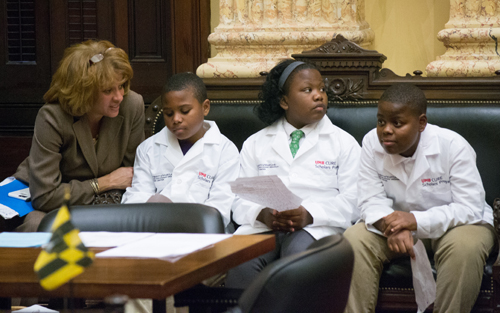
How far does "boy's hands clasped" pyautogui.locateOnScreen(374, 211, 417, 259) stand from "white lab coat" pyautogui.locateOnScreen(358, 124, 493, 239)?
3 centimetres

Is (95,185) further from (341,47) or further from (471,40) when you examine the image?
(471,40)

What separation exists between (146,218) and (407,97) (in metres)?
1.20

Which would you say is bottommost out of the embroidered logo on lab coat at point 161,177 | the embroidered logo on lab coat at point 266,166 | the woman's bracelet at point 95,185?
the woman's bracelet at point 95,185

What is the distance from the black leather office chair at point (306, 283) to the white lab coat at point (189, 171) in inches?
60.0

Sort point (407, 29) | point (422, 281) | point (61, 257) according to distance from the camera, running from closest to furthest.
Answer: point (61, 257), point (422, 281), point (407, 29)

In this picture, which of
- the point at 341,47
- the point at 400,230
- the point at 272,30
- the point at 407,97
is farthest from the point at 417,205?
the point at 272,30

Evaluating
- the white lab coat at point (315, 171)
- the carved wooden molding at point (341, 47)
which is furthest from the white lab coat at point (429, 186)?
the carved wooden molding at point (341, 47)

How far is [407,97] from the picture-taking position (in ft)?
8.29

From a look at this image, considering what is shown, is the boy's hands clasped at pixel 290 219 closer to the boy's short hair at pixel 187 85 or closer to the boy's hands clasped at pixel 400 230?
the boy's hands clasped at pixel 400 230

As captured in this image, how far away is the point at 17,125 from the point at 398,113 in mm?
3156

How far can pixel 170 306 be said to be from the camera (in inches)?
118

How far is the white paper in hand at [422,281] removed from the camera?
2418 millimetres

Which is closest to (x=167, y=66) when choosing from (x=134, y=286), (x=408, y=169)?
(x=408, y=169)

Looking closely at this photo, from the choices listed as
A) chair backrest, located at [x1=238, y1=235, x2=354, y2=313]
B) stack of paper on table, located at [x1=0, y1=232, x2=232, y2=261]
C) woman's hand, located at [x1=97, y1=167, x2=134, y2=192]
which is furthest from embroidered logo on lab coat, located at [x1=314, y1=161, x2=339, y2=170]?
chair backrest, located at [x1=238, y1=235, x2=354, y2=313]
